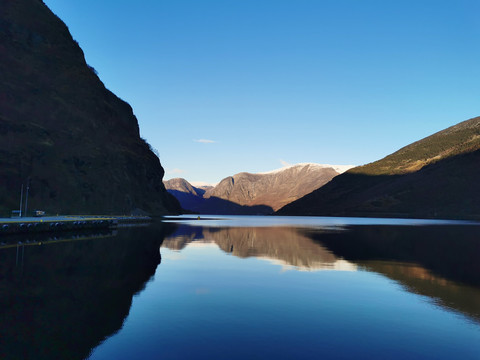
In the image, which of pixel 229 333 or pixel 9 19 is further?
pixel 9 19

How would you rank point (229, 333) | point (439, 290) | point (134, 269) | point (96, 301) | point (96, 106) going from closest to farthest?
1. point (229, 333)
2. point (96, 301)
3. point (439, 290)
4. point (134, 269)
5. point (96, 106)

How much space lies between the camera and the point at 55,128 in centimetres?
10769

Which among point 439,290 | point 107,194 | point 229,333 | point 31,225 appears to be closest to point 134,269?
point 229,333

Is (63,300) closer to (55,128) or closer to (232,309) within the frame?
(232,309)

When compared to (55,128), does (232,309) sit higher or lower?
lower

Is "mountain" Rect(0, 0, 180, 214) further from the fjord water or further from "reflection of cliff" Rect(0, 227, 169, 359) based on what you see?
the fjord water

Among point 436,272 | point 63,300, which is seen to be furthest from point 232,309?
point 436,272

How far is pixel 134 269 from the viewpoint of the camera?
26609mm

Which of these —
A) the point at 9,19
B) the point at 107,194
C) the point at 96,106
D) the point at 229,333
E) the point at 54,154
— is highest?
the point at 9,19

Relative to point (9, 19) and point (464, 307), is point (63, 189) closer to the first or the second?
point (9, 19)

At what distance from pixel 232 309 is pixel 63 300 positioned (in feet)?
24.8

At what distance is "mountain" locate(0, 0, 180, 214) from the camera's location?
309 feet

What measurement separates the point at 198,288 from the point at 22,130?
94.7m

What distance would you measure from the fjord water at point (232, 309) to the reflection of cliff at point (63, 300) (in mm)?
54
